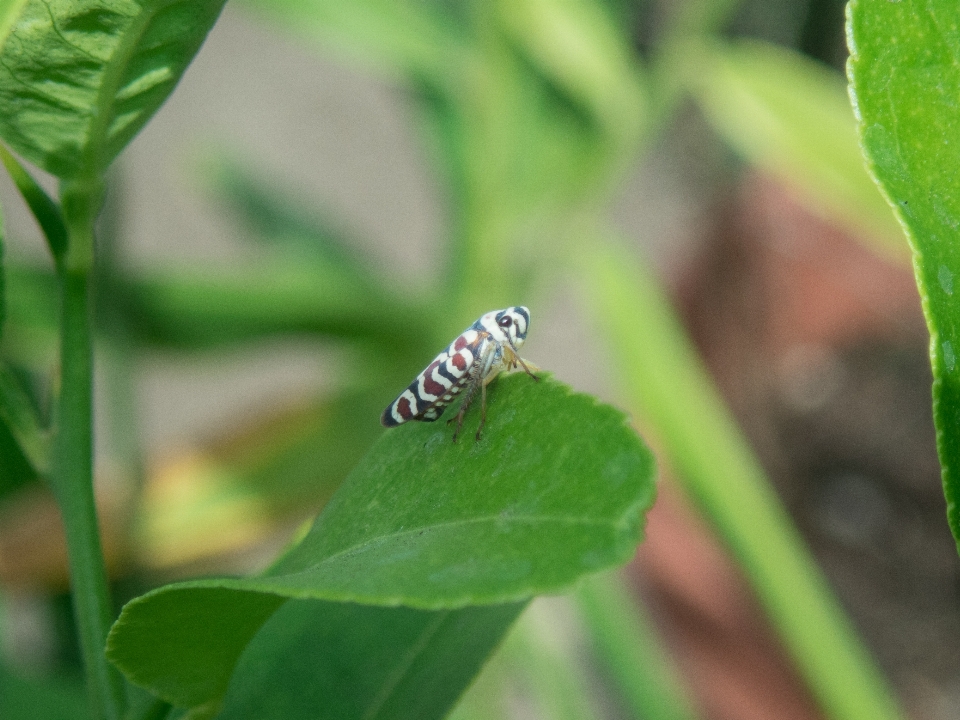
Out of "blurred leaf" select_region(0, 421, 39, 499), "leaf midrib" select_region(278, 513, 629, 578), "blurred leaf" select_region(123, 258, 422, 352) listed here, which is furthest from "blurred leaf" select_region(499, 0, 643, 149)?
"leaf midrib" select_region(278, 513, 629, 578)

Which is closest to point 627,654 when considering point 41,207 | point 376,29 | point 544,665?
point 544,665

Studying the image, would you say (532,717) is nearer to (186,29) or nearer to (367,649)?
(367,649)

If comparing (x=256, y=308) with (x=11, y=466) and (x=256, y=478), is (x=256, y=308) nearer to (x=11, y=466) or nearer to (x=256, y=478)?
(x=256, y=478)

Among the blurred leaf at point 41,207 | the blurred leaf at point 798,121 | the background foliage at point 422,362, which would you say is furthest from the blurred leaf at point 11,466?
the blurred leaf at point 798,121

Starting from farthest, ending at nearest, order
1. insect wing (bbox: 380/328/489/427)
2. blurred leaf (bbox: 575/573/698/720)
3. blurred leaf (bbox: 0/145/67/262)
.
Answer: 1. blurred leaf (bbox: 575/573/698/720)
2. insect wing (bbox: 380/328/489/427)
3. blurred leaf (bbox: 0/145/67/262)

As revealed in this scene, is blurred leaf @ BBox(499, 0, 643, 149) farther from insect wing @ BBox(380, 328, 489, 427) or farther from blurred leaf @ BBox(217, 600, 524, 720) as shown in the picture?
blurred leaf @ BBox(217, 600, 524, 720)

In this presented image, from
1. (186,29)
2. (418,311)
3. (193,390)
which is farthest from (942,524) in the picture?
(186,29)
